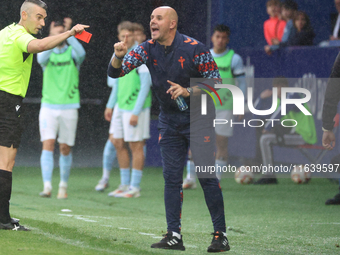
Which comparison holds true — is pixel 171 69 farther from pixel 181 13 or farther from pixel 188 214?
pixel 181 13

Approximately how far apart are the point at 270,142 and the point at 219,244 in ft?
20.0

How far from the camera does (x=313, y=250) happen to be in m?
4.67

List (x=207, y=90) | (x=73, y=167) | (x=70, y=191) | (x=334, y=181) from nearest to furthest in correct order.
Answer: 1. (x=207, y=90)
2. (x=70, y=191)
3. (x=334, y=181)
4. (x=73, y=167)

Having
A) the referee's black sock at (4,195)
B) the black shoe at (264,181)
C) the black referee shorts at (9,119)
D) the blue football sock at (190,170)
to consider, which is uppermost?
the black referee shorts at (9,119)

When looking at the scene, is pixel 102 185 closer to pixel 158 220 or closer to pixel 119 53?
pixel 158 220

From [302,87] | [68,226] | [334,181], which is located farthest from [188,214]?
[302,87]

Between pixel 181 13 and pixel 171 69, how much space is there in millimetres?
8899

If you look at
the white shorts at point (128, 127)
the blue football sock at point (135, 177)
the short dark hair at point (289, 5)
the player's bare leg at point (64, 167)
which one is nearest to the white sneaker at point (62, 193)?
the player's bare leg at point (64, 167)

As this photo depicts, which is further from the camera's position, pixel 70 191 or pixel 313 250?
pixel 70 191

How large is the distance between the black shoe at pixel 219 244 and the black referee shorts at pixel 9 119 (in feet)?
6.25

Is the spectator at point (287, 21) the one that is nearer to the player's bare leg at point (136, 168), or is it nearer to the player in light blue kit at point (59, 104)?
the player's bare leg at point (136, 168)

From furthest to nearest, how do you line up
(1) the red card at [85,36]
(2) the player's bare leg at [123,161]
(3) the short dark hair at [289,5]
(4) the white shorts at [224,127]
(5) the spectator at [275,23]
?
(5) the spectator at [275,23], (3) the short dark hair at [289,5], (4) the white shorts at [224,127], (2) the player's bare leg at [123,161], (1) the red card at [85,36]

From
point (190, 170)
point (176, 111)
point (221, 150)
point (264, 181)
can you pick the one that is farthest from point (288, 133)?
point (176, 111)

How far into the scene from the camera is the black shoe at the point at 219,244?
4344 millimetres
